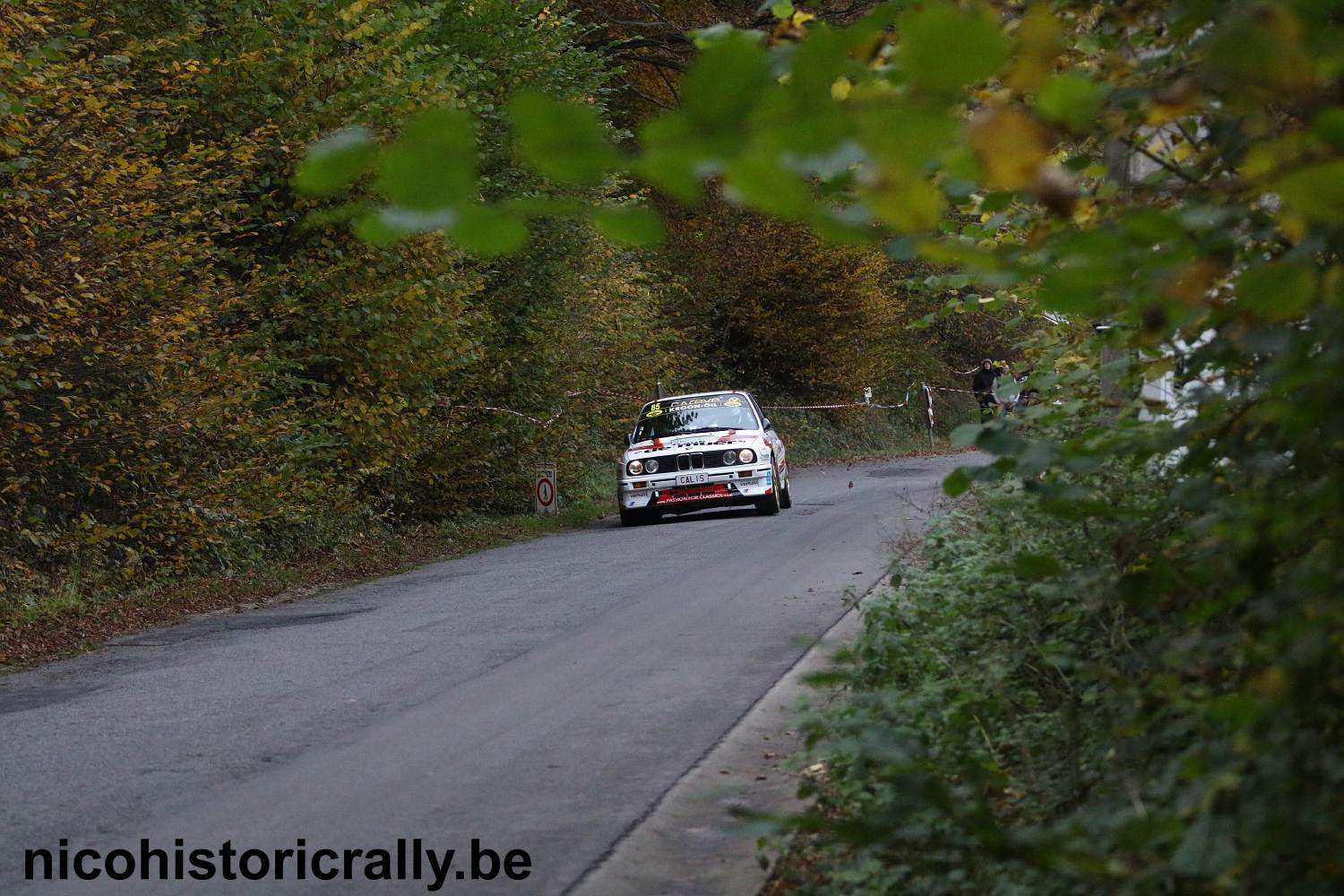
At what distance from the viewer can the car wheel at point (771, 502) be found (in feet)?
68.1

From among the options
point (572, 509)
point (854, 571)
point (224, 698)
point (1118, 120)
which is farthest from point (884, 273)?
point (1118, 120)

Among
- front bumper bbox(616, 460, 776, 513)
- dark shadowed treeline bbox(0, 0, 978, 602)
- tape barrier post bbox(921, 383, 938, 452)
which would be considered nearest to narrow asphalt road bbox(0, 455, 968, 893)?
dark shadowed treeline bbox(0, 0, 978, 602)

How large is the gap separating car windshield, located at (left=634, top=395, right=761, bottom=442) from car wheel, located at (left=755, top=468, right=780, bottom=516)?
1082 mm

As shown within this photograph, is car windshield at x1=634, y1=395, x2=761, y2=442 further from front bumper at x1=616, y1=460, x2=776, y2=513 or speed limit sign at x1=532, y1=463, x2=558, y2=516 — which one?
speed limit sign at x1=532, y1=463, x2=558, y2=516

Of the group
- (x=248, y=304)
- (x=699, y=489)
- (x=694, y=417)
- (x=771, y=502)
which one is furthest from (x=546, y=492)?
(x=248, y=304)

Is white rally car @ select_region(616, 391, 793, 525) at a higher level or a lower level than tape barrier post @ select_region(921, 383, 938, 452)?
lower

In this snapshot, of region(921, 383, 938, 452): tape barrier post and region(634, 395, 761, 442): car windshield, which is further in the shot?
region(921, 383, 938, 452): tape barrier post

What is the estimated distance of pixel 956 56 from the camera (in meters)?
1.55

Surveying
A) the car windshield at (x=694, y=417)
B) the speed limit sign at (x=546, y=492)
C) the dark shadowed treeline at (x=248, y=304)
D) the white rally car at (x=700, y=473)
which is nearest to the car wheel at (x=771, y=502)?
the white rally car at (x=700, y=473)

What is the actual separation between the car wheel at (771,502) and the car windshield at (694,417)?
108cm

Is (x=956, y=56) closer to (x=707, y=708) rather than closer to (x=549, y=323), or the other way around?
(x=707, y=708)

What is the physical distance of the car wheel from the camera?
20.8 m

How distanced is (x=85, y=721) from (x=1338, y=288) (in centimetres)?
786

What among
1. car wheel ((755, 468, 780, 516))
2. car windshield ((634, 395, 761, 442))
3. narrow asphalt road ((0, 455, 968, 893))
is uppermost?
car windshield ((634, 395, 761, 442))
